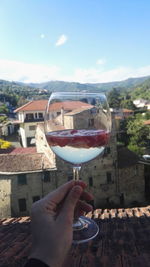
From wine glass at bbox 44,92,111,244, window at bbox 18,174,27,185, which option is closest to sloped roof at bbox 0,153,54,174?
window at bbox 18,174,27,185

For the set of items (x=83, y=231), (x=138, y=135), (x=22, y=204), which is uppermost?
(x=83, y=231)

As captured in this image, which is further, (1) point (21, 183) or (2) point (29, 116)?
(2) point (29, 116)

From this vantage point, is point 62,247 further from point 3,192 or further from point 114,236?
point 3,192

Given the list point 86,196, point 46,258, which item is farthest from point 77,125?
point 46,258

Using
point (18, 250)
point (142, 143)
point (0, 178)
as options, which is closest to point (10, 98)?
point (142, 143)

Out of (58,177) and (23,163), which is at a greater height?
(23,163)

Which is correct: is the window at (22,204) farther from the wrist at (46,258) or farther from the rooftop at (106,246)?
the wrist at (46,258)

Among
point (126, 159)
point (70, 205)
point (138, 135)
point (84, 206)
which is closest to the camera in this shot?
point (70, 205)

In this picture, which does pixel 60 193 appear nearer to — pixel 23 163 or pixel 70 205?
pixel 70 205
